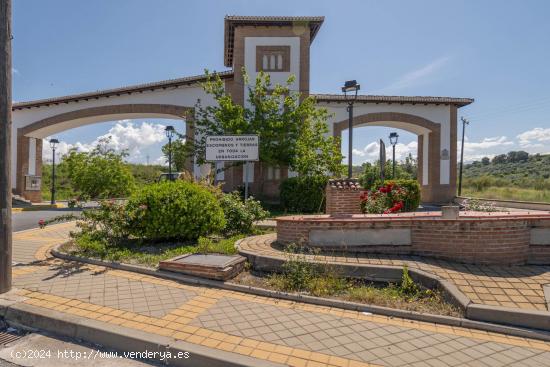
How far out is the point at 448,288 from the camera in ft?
13.1

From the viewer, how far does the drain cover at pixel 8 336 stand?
10.8ft

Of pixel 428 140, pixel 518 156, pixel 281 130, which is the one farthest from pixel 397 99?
pixel 518 156

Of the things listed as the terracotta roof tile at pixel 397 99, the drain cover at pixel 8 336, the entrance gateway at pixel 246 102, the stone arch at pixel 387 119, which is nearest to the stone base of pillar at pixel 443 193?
the entrance gateway at pixel 246 102

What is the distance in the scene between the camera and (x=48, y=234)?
8.82 m

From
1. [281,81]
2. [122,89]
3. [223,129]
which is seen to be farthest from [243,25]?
[122,89]

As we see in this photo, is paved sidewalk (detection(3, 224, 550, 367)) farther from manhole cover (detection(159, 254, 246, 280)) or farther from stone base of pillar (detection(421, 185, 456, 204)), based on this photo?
stone base of pillar (detection(421, 185, 456, 204))

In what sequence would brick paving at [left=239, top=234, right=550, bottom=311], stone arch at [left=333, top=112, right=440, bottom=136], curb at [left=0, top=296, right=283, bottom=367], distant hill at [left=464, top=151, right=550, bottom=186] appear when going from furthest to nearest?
distant hill at [left=464, top=151, right=550, bottom=186]
stone arch at [left=333, top=112, right=440, bottom=136]
brick paving at [left=239, top=234, right=550, bottom=311]
curb at [left=0, top=296, right=283, bottom=367]

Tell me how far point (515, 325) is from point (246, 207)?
617cm

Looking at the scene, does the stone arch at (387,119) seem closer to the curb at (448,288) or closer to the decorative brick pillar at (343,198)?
the decorative brick pillar at (343,198)

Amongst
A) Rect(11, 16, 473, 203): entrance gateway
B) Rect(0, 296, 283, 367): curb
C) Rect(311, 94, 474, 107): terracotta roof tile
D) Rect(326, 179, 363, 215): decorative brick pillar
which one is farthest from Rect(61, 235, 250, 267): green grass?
Rect(311, 94, 474, 107): terracotta roof tile

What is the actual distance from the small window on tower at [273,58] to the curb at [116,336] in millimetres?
16503

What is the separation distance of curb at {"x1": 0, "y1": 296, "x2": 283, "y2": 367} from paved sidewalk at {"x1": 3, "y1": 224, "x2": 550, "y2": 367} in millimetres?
90

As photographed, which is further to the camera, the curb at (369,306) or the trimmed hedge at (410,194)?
the trimmed hedge at (410,194)

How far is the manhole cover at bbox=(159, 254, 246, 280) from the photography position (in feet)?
15.6
